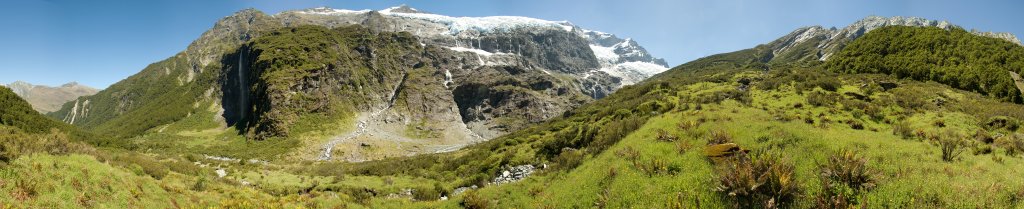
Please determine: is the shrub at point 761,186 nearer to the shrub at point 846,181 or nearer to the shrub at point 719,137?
the shrub at point 846,181

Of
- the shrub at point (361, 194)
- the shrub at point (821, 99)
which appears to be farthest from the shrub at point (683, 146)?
the shrub at point (821, 99)

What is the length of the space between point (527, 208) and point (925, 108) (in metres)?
31.9

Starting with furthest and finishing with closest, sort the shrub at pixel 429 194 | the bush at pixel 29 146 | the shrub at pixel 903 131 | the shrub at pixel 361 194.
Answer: the shrub at pixel 429 194 < the shrub at pixel 361 194 < the shrub at pixel 903 131 < the bush at pixel 29 146

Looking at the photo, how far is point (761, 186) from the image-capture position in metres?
12.9

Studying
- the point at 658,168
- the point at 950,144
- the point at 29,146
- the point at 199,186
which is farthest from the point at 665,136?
the point at 29,146

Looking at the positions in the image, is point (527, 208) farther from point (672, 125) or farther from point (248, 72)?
point (248, 72)

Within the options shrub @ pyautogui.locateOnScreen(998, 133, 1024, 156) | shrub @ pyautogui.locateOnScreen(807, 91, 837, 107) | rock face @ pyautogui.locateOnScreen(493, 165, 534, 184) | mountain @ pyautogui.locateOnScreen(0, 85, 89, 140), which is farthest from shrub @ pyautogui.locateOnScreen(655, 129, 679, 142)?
mountain @ pyautogui.locateOnScreen(0, 85, 89, 140)

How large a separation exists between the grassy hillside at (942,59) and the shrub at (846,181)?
3615 cm

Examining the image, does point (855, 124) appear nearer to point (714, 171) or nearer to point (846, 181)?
point (846, 181)

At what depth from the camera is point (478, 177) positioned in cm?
2912

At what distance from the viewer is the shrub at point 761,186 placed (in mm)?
12523

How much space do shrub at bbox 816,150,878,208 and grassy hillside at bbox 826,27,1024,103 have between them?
36151 mm

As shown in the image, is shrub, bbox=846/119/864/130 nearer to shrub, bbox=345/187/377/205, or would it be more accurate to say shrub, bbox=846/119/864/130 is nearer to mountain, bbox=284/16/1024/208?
mountain, bbox=284/16/1024/208

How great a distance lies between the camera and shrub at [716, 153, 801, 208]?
12.5 metres
